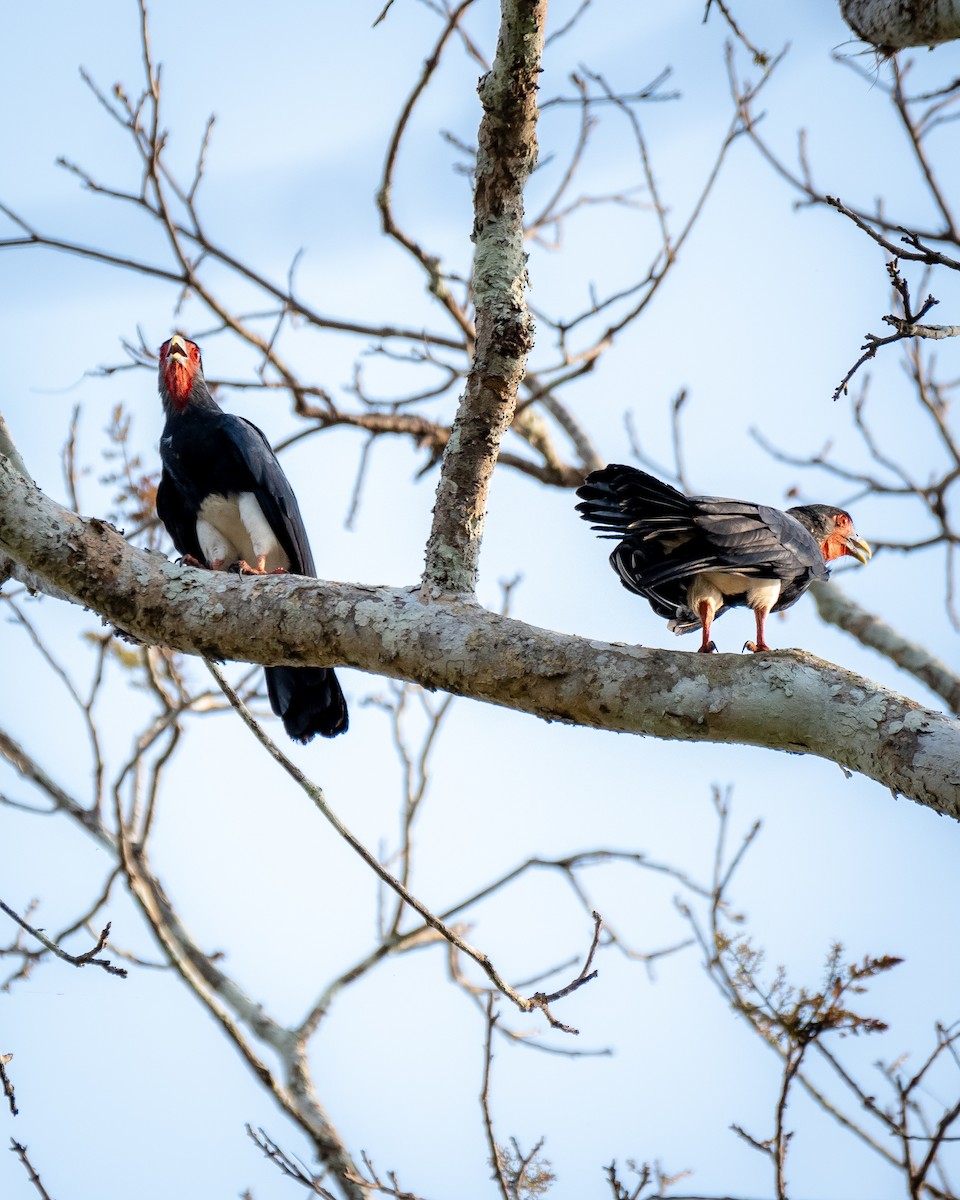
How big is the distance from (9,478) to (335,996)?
11.1ft

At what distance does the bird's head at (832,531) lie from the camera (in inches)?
203

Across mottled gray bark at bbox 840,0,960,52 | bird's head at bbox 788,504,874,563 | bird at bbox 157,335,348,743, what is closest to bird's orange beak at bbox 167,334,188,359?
bird at bbox 157,335,348,743

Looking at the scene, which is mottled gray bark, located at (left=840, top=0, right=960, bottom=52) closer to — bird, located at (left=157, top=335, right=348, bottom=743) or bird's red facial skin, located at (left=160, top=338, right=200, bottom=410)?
bird, located at (left=157, top=335, right=348, bottom=743)

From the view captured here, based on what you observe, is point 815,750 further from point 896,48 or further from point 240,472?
point 240,472

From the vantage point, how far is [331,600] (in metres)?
3.14

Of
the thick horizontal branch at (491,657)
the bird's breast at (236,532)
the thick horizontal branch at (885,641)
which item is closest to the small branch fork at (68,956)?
the thick horizontal branch at (491,657)

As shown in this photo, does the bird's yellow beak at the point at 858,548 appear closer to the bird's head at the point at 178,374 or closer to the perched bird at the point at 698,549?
the perched bird at the point at 698,549

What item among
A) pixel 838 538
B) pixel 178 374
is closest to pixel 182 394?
pixel 178 374

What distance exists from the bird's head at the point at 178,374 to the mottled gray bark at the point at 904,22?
142 inches

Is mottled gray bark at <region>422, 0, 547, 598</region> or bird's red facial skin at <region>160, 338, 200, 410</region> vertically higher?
bird's red facial skin at <region>160, 338, 200, 410</region>

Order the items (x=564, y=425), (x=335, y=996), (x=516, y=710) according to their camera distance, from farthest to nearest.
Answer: (x=564, y=425)
(x=335, y=996)
(x=516, y=710)

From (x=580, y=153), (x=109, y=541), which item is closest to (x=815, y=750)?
(x=109, y=541)

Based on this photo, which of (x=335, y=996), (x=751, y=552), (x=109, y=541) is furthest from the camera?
(x=335, y=996)

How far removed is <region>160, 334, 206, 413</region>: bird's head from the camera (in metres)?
5.65
